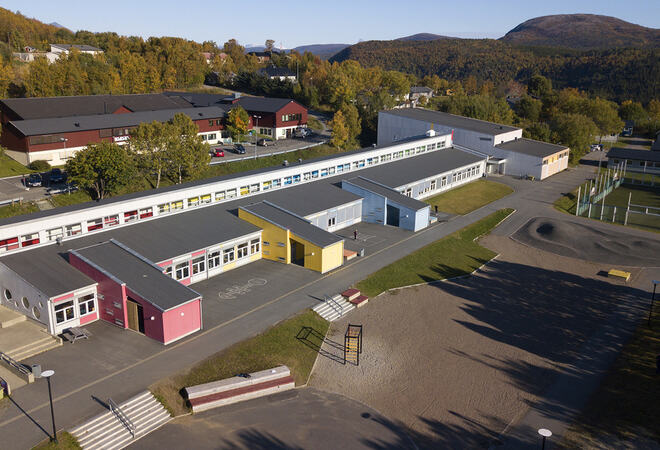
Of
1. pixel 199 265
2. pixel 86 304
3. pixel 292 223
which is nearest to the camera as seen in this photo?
pixel 86 304

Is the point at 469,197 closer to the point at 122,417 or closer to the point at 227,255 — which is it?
the point at 227,255

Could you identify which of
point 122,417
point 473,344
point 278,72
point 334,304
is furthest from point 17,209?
point 278,72

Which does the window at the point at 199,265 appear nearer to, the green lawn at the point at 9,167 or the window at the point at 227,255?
the window at the point at 227,255

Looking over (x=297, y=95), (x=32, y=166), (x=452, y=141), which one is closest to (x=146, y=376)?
(x=32, y=166)

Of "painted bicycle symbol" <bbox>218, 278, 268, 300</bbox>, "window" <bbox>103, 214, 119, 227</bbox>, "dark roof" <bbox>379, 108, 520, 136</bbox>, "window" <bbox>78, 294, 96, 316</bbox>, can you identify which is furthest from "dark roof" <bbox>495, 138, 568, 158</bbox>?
"window" <bbox>78, 294, 96, 316</bbox>

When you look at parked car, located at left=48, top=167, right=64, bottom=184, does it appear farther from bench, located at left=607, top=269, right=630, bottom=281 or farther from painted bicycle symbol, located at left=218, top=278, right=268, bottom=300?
bench, located at left=607, top=269, right=630, bottom=281

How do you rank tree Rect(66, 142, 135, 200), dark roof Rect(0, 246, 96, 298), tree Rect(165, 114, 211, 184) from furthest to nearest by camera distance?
tree Rect(165, 114, 211, 184) → tree Rect(66, 142, 135, 200) → dark roof Rect(0, 246, 96, 298)

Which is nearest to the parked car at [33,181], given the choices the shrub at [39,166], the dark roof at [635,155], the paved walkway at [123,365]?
the shrub at [39,166]

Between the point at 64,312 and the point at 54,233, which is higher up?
the point at 54,233
